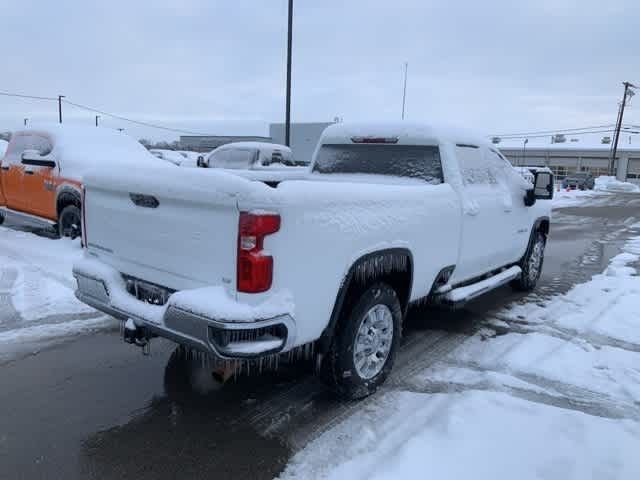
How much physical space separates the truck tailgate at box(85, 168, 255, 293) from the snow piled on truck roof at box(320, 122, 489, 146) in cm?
263

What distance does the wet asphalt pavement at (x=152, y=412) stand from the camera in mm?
3035

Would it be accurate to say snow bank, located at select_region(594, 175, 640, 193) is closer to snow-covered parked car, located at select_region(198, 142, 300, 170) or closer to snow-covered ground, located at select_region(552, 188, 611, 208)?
snow-covered ground, located at select_region(552, 188, 611, 208)

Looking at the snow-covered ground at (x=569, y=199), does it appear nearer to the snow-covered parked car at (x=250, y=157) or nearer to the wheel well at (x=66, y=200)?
the snow-covered parked car at (x=250, y=157)

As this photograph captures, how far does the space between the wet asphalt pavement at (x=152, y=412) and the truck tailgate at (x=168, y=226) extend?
37.7 inches

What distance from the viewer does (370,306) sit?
368cm

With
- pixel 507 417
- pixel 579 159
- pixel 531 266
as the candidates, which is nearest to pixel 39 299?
pixel 507 417

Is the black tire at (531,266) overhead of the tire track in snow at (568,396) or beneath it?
overhead

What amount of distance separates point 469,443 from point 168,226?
2.32 metres

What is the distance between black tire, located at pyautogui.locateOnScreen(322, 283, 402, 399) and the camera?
11.7 feet

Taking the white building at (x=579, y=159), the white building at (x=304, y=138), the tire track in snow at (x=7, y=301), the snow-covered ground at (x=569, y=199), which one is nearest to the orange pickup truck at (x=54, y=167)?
the tire track in snow at (x=7, y=301)

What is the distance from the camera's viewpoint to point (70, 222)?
802cm

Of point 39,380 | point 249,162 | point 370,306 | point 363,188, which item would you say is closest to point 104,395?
point 39,380

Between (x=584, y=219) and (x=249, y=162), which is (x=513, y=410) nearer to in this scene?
(x=249, y=162)

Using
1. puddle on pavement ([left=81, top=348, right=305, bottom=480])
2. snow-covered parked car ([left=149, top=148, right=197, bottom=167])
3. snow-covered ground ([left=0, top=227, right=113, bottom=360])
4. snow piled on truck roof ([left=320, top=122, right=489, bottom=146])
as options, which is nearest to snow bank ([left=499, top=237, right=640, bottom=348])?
snow piled on truck roof ([left=320, top=122, right=489, bottom=146])
